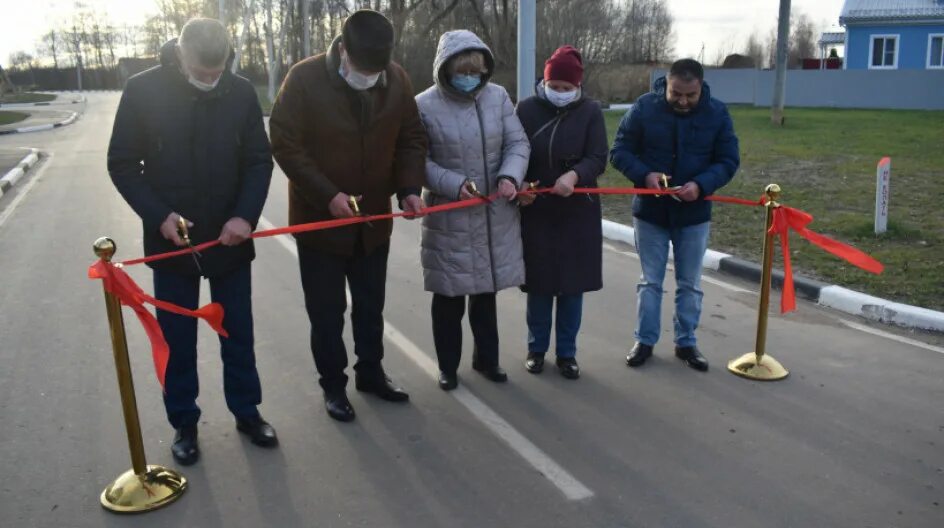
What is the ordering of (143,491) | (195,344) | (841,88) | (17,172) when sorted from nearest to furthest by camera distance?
(143,491)
(195,344)
(17,172)
(841,88)

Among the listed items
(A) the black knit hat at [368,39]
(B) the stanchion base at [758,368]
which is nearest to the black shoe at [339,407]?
(A) the black knit hat at [368,39]

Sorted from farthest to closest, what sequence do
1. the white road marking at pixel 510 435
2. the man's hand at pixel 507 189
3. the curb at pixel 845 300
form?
the curb at pixel 845 300 < the man's hand at pixel 507 189 < the white road marking at pixel 510 435

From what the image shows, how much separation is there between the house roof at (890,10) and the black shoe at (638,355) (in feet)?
123

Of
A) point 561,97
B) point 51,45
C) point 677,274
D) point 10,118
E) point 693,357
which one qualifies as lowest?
point 693,357

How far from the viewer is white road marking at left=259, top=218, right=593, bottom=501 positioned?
372 cm

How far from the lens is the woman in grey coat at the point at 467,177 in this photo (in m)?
4.41

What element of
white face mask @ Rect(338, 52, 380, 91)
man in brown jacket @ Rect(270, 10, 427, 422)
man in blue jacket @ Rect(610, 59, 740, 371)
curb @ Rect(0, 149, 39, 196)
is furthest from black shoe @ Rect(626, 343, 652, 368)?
curb @ Rect(0, 149, 39, 196)

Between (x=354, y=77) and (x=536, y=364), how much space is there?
84.3 inches

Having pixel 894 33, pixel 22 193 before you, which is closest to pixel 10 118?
pixel 22 193

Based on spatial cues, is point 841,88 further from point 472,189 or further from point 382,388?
point 382,388

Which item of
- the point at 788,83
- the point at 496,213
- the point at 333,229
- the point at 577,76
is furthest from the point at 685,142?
the point at 788,83

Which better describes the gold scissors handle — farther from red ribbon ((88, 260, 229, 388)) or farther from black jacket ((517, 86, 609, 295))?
black jacket ((517, 86, 609, 295))

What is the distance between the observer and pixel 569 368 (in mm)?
5055

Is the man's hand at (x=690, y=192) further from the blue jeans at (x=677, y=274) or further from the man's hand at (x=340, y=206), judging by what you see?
the man's hand at (x=340, y=206)
